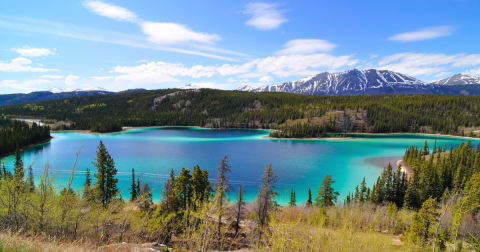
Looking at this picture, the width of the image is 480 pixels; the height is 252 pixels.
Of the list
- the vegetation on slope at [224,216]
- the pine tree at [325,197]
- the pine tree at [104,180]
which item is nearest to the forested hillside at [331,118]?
the pine tree at [325,197]

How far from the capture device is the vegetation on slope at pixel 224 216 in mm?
11695

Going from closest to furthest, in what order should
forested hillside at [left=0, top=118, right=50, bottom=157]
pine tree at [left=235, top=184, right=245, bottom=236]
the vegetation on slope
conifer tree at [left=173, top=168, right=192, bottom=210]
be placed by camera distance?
the vegetation on slope < pine tree at [left=235, top=184, right=245, bottom=236] < conifer tree at [left=173, top=168, right=192, bottom=210] < forested hillside at [left=0, top=118, right=50, bottom=157]

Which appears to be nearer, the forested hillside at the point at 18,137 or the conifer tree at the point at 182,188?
the conifer tree at the point at 182,188

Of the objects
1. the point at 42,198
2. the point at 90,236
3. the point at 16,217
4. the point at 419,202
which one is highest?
the point at 42,198

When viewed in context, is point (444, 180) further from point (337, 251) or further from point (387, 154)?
point (337, 251)

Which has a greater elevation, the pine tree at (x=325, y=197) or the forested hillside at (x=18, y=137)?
the forested hillside at (x=18, y=137)

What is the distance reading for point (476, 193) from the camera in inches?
1177

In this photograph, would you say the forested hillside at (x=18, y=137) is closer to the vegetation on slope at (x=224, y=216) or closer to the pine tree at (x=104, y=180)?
the pine tree at (x=104, y=180)

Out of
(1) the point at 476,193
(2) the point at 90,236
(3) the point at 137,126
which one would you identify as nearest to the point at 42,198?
(2) the point at 90,236

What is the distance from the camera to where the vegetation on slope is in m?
11.7

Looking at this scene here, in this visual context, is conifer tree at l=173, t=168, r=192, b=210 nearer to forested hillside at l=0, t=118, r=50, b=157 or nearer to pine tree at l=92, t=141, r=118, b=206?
pine tree at l=92, t=141, r=118, b=206

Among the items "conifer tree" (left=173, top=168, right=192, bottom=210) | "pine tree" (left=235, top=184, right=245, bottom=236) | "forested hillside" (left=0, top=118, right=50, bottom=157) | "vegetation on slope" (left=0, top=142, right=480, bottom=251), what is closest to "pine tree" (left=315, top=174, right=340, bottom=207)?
"vegetation on slope" (left=0, top=142, right=480, bottom=251)

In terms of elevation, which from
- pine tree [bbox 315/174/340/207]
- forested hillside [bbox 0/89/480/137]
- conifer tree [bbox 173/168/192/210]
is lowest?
pine tree [bbox 315/174/340/207]

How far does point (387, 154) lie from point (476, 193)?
45.1 metres
